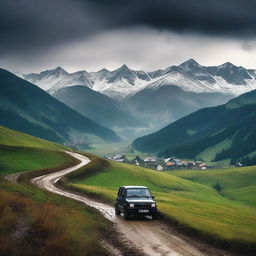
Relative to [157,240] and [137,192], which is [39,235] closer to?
[157,240]

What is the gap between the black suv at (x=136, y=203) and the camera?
34969 millimetres

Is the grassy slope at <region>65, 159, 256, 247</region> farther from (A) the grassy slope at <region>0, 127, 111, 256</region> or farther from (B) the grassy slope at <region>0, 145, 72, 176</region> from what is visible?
(B) the grassy slope at <region>0, 145, 72, 176</region>

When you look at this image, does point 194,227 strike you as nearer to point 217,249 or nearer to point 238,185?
point 217,249

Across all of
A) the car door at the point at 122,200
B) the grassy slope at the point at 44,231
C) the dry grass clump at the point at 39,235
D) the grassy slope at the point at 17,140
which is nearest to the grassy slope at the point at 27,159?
the grassy slope at the point at 17,140

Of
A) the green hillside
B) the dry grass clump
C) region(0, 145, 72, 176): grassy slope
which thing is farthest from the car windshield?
region(0, 145, 72, 176): grassy slope

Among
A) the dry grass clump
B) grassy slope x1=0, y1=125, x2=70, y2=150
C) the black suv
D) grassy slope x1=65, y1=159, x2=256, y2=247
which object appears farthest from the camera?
grassy slope x1=0, y1=125, x2=70, y2=150

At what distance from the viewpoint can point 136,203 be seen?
35125mm

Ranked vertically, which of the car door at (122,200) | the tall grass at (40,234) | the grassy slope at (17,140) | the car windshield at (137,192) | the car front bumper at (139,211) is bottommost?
the tall grass at (40,234)

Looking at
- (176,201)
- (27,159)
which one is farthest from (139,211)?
(27,159)

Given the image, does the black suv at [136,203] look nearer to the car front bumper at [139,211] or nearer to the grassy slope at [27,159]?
the car front bumper at [139,211]

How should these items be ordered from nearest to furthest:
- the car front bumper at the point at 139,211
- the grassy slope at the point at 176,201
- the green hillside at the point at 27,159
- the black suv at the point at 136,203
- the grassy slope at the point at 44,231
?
1. the grassy slope at the point at 44,231
2. the grassy slope at the point at 176,201
3. the car front bumper at the point at 139,211
4. the black suv at the point at 136,203
5. the green hillside at the point at 27,159

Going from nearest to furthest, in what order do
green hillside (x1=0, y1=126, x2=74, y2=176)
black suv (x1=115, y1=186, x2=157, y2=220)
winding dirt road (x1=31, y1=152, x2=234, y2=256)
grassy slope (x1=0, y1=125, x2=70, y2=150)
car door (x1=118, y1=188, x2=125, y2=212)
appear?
1. winding dirt road (x1=31, y1=152, x2=234, y2=256)
2. black suv (x1=115, y1=186, x2=157, y2=220)
3. car door (x1=118, y1=188, x2=125, y2=212)
4. green hillside (x1=0, y1=126, x2=74, y2=176)
5. grassy slope (x1=0, y1=125, x2=70, y2=150)

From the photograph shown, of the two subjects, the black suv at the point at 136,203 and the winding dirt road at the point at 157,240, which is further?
the black suv at the point at 136,203

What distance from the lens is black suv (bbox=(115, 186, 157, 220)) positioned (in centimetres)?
3497
